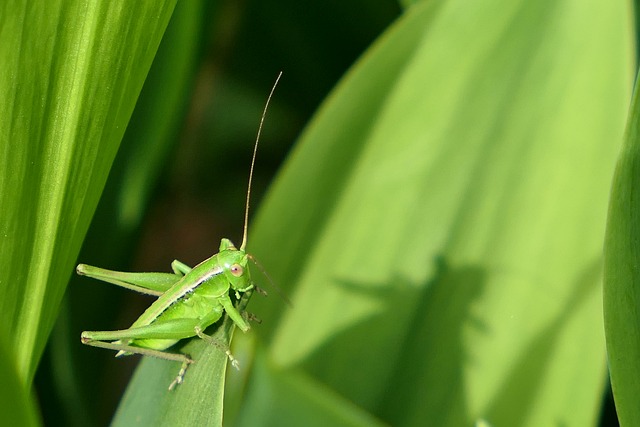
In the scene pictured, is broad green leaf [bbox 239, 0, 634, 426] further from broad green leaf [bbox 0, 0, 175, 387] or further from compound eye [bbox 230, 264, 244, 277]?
broad green leaf [bbox 0, 0, 175, 387]

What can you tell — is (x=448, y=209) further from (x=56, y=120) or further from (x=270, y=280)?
(x=56, y=120)

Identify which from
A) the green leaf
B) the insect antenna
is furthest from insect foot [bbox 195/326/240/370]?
the insect antenna

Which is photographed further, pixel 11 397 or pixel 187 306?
pixel 187 306

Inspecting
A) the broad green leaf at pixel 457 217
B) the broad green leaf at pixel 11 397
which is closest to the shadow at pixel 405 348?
the broad green leaf at pixel 457 217

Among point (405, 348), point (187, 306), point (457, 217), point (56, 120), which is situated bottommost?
point (405, 348)

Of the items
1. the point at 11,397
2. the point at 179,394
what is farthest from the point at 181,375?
the point at 11,397

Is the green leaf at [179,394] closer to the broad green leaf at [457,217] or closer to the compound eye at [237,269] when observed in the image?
the compound eye at [237,269]
